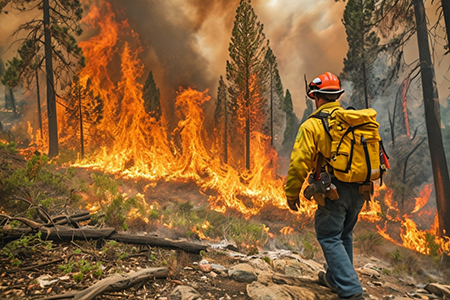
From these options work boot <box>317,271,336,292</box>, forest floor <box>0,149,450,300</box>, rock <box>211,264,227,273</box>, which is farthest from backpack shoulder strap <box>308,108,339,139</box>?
rock <box>211,264,227,273</box>

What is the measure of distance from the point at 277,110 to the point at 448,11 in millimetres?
7919

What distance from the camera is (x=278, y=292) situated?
2857 millimetres

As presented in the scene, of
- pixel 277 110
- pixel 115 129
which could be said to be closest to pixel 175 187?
pixel 115 129

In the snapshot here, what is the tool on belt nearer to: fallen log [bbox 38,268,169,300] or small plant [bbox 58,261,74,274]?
fallen log [bbox 38,268,169,300]

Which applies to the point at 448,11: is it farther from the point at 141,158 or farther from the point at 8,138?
the point at 8,138

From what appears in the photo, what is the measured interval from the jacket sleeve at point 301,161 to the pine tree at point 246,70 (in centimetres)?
835

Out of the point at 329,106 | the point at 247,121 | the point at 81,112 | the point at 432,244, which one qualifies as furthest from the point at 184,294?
the point at 81,112

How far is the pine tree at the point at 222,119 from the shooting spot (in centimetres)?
1152

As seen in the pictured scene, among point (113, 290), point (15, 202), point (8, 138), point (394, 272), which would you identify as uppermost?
point (8, 138)

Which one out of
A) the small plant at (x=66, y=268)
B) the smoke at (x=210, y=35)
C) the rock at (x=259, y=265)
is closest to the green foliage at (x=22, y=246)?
the small plant at (x=66, y=268)

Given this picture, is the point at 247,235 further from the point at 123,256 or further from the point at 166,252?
the point at 123,256

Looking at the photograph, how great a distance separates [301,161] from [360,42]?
11.2 metres

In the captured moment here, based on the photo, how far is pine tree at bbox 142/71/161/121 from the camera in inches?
433

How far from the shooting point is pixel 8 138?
833 centimetres
